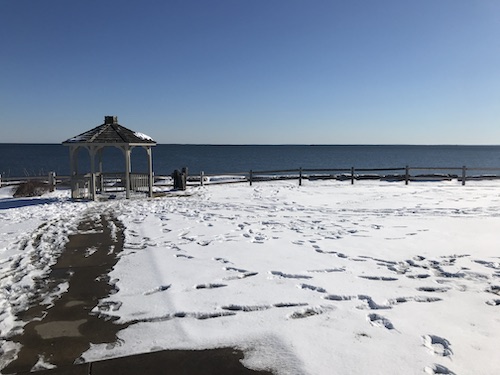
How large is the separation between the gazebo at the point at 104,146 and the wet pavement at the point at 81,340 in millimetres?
9635

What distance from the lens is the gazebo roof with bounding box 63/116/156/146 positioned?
51.6ft

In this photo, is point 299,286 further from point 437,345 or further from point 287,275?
point 437,345

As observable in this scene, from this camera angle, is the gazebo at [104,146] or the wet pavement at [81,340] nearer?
the wet pavement at [81,340]

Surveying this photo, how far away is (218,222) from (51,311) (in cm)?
636

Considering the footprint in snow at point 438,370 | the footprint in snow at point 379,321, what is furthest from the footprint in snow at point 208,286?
the footprint in snow at point 438,370

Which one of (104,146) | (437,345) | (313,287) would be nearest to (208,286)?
(313,287)

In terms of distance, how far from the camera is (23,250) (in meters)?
8.00

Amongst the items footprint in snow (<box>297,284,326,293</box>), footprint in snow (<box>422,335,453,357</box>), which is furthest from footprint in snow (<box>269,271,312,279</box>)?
footprint in snow (<box>422,335,453,357</box>)

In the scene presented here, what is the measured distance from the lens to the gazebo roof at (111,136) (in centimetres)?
1572

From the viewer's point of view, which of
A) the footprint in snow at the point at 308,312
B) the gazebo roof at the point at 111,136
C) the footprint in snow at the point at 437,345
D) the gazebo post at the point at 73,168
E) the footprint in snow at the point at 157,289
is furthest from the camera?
the gazebo post at the point at 73,168

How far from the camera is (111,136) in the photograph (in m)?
16.2

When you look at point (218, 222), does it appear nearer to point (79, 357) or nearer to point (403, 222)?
point (403, 222)

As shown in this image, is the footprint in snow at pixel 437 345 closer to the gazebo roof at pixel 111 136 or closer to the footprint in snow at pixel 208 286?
the footprint in snow at pixel 208 286

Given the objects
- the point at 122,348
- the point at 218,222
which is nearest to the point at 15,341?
the point at 122,348
